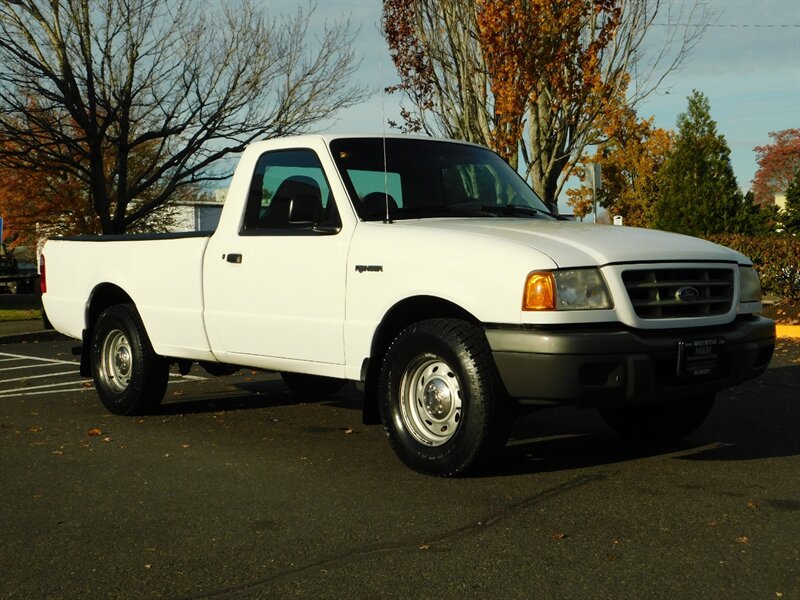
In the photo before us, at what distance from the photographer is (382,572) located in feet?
13.9

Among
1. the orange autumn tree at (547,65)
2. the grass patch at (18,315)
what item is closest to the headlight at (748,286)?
the orange autumn tree at (547,65)

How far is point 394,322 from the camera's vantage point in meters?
6.34

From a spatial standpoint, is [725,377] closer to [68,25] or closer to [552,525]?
[552,525]

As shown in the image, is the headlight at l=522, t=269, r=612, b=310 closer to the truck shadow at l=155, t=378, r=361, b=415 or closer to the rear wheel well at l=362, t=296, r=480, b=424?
the rear wheel well at l=362, t=296, r=480, b=424

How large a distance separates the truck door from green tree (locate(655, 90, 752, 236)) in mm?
23204

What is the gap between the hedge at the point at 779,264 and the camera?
Answer: 16094 millimetres

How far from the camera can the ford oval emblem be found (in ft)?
19.1

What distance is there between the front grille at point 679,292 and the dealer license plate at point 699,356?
19 centimetres

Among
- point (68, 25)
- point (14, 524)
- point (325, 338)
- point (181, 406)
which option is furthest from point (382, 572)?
point (68, 25)

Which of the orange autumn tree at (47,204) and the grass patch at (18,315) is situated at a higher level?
the orange autumn tree at (47,204)

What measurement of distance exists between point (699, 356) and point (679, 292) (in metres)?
0.36

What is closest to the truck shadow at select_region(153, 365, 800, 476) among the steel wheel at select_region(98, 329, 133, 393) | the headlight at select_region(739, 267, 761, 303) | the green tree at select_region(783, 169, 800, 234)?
the steel wheel at select_region(98, 329, 133, 393)

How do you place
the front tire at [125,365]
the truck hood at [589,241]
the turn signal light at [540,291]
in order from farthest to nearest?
the front tire at [125,365] < the truck hood at [589,241] < the turn signal light at [540,291]

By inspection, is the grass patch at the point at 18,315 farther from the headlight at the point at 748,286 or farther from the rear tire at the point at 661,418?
the headlight at the point at 748,286
